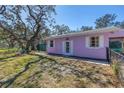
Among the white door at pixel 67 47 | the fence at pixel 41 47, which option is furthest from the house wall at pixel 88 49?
the fence at pixel 41 47

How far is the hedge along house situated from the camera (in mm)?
14281

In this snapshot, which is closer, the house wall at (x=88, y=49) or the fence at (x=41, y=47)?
the house wall at (x=88, y=49)

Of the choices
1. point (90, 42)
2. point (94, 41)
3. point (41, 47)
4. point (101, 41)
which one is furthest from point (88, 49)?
point (41, 47)

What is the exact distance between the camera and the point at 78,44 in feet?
57.1

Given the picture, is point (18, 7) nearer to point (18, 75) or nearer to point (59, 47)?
point (59, 47)

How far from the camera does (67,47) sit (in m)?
19.7

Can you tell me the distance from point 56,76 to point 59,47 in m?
12.3

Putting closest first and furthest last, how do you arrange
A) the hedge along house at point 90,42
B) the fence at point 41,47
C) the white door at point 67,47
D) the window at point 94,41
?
the hedge along house at point 90,42, the window at point 94,41, the white door at point 67,47, the fence at point 41,47

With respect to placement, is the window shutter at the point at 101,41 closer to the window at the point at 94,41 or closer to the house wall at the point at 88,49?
the house wall at the point at 88,49

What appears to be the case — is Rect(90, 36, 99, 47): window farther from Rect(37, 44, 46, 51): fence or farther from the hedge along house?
Rect(37, 44, 46, 51): fence

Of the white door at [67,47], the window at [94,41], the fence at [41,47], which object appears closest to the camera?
the window at [94,41]

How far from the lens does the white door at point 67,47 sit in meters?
18.7

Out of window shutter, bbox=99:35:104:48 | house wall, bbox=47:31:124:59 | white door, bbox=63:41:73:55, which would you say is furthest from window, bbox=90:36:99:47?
white door, bbox=63:41:73:55

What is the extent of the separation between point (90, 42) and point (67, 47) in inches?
167
